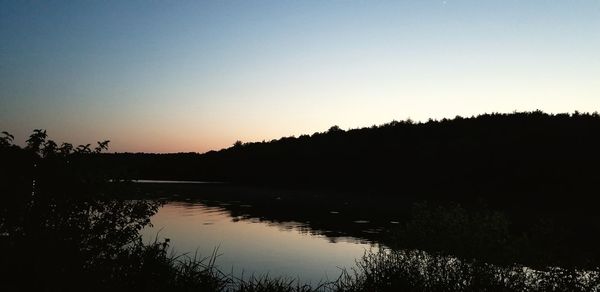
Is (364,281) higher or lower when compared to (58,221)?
lower

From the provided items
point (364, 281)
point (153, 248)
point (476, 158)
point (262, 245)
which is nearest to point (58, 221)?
point (153, 248)

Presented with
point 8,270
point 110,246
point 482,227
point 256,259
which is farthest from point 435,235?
point 256,259

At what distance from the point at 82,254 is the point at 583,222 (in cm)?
8163

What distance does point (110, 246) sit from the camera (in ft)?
40.3

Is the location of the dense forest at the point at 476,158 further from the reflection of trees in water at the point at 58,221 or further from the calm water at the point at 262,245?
the reflection of trees in water at the point at 58,221

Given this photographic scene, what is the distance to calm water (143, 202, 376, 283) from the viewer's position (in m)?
44.7

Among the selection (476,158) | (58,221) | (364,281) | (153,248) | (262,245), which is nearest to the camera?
Result: (58,221)

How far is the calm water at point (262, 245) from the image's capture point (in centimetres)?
4466

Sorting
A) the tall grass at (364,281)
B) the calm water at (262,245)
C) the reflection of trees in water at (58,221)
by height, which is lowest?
the calm water at (262,245)

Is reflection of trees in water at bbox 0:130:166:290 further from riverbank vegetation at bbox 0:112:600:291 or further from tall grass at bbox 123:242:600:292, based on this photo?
tall grass at bbox 123:242:600:292

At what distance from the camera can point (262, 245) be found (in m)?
59.1

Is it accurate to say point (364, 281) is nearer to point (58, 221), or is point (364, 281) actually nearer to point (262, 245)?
point (58, 221)

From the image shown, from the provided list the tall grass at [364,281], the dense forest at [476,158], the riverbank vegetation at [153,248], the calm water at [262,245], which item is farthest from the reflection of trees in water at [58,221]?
the dense forest at [476,158]

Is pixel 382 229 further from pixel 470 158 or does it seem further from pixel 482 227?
pixel 470 158
